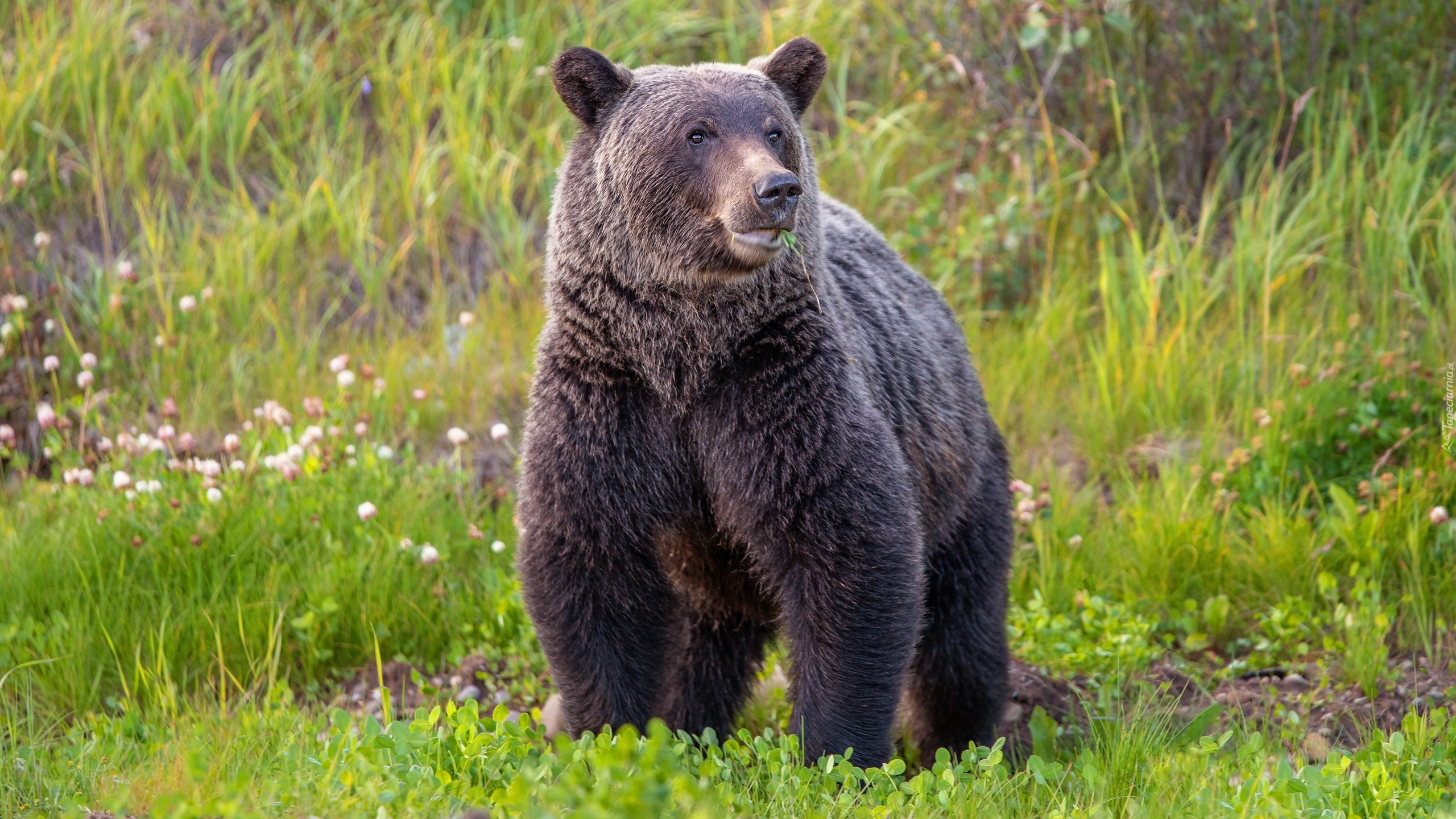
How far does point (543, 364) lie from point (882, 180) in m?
3.79

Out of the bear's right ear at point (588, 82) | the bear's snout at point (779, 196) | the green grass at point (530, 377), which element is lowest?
the green grass at point (530, 377)

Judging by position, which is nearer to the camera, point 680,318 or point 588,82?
point 680,318

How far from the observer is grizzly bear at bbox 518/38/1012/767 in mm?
3650

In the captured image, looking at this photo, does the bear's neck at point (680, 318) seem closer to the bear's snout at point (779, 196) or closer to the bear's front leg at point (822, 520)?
the bear's front leg at point (822, 520)

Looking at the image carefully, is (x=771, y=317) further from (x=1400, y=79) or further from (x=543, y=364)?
(x=1400, y=79)

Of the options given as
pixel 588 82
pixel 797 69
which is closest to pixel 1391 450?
pixel 797 69

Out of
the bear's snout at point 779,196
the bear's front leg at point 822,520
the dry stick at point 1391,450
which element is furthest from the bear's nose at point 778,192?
the dry stick at point 1391,450

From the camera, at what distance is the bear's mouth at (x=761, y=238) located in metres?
3.46

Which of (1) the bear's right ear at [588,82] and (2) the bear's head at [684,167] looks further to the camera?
(1) the bear's right ear at [588,82]

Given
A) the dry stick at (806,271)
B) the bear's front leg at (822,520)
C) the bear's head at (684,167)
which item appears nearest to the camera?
the bear's head at (684,167)

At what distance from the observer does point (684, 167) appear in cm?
366

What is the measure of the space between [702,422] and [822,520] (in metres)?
0.43

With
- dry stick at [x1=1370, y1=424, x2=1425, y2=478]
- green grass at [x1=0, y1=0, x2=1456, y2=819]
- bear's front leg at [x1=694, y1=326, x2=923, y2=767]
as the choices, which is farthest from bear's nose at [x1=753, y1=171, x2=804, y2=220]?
dry stick at [x1=1370, y1=424, x2=1425, y2=478]

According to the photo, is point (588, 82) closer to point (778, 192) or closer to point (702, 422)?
point (778, 192)
